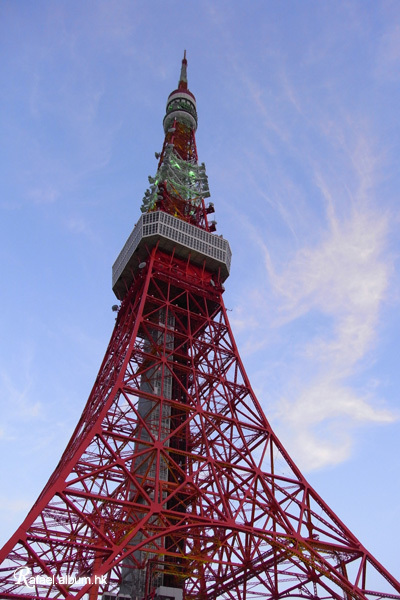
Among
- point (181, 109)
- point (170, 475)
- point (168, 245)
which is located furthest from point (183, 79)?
point (170, 475)

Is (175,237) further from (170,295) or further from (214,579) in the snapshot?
(214,579)

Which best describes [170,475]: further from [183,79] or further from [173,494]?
[183,79]

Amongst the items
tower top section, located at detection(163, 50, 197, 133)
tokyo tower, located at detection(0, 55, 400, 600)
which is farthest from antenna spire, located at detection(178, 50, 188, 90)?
tokyo tower, located at detection(0, 55, 400, 600)

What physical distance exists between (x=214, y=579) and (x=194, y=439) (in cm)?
656

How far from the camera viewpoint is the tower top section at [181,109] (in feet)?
147

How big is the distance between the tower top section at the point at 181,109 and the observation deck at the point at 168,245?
15137 mm

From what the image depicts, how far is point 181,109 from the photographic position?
4528 cm

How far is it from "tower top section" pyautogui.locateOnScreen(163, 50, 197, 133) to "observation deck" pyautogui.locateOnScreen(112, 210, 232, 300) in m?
15.1

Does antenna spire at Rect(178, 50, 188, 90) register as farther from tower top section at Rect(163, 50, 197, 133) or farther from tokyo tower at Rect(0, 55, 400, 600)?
tokyo tower at Rect(0, 55, 400, 600)

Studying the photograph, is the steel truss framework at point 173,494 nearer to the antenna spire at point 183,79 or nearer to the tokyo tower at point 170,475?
the tokyo tower at point 170,475

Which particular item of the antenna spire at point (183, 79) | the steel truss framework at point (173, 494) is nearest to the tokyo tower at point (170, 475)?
the steel truss framework at point (173, 494)

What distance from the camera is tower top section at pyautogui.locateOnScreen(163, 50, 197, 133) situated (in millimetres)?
44938

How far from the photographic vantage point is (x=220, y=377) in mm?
28234

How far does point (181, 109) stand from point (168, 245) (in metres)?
18.1
